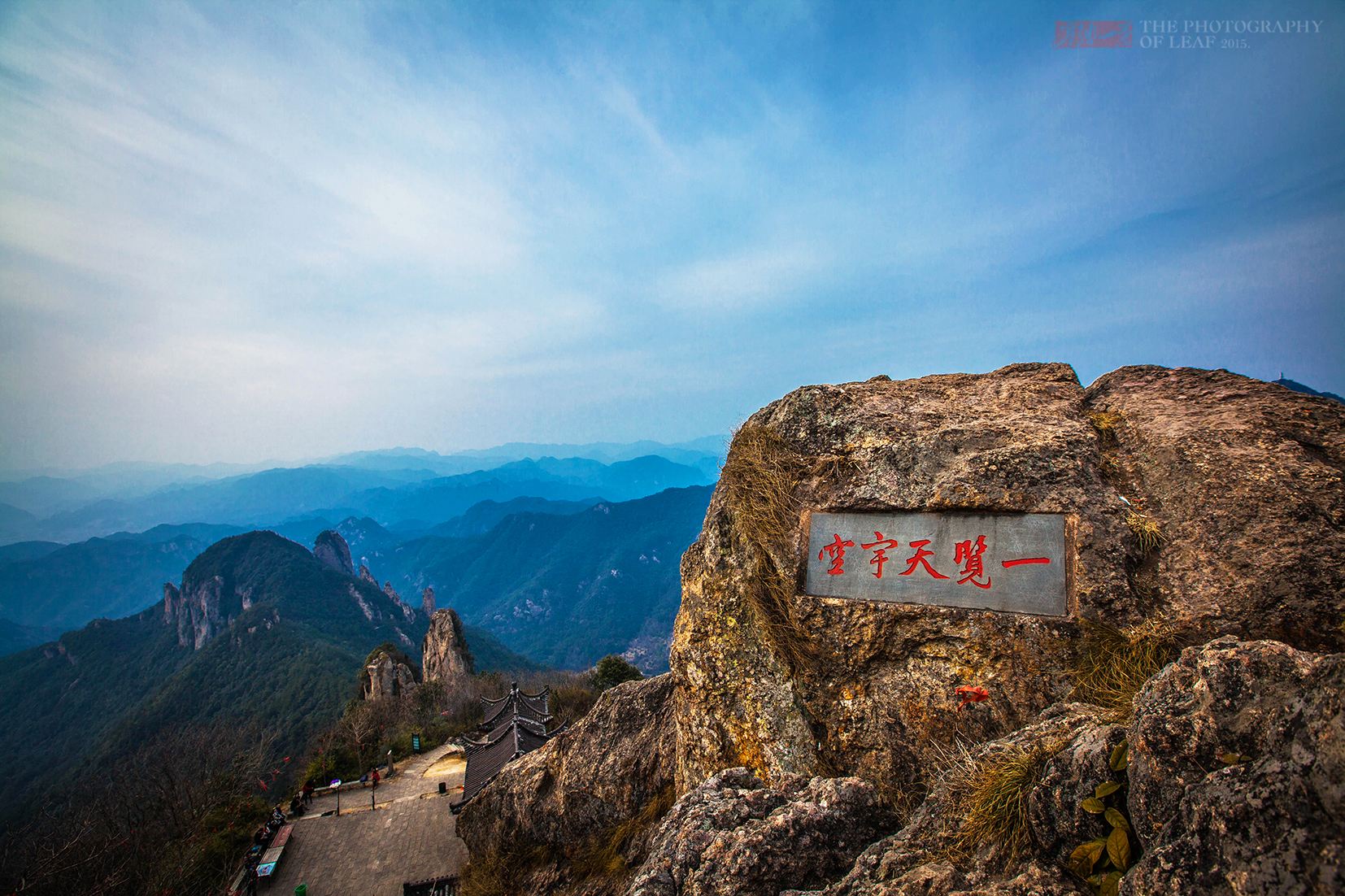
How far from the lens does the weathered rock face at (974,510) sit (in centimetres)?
442

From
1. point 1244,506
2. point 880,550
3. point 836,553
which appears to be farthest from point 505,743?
point 1244,506

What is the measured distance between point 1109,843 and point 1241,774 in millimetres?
827

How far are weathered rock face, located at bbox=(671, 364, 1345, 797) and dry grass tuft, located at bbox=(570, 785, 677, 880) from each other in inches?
35.6

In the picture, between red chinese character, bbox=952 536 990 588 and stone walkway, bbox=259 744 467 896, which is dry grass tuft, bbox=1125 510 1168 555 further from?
stone walkway, bbox=259 744 467 896

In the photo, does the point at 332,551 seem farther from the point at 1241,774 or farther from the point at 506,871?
the point at 1241,774

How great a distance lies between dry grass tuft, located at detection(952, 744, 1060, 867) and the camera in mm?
3320

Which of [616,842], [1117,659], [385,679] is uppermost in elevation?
[1117,659]

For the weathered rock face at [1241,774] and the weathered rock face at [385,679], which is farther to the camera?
the weathered rock face at [385,679]

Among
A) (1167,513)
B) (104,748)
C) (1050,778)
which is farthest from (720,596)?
(104,748)

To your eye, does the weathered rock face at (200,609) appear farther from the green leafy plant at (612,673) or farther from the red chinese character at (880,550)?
the red chinese character at (880,550)

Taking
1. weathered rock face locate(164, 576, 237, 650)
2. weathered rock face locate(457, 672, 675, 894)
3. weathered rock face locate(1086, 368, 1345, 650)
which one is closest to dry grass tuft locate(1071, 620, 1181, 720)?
weathered rock face locate(1086, 368, 1345, 650)

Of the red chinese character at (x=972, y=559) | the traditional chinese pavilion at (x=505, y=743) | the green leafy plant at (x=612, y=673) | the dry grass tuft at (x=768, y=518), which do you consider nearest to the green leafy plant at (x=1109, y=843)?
the red chinese character at (x=972, y=559)

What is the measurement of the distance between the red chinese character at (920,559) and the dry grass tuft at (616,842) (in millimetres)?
4204

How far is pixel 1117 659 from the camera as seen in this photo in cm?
449
